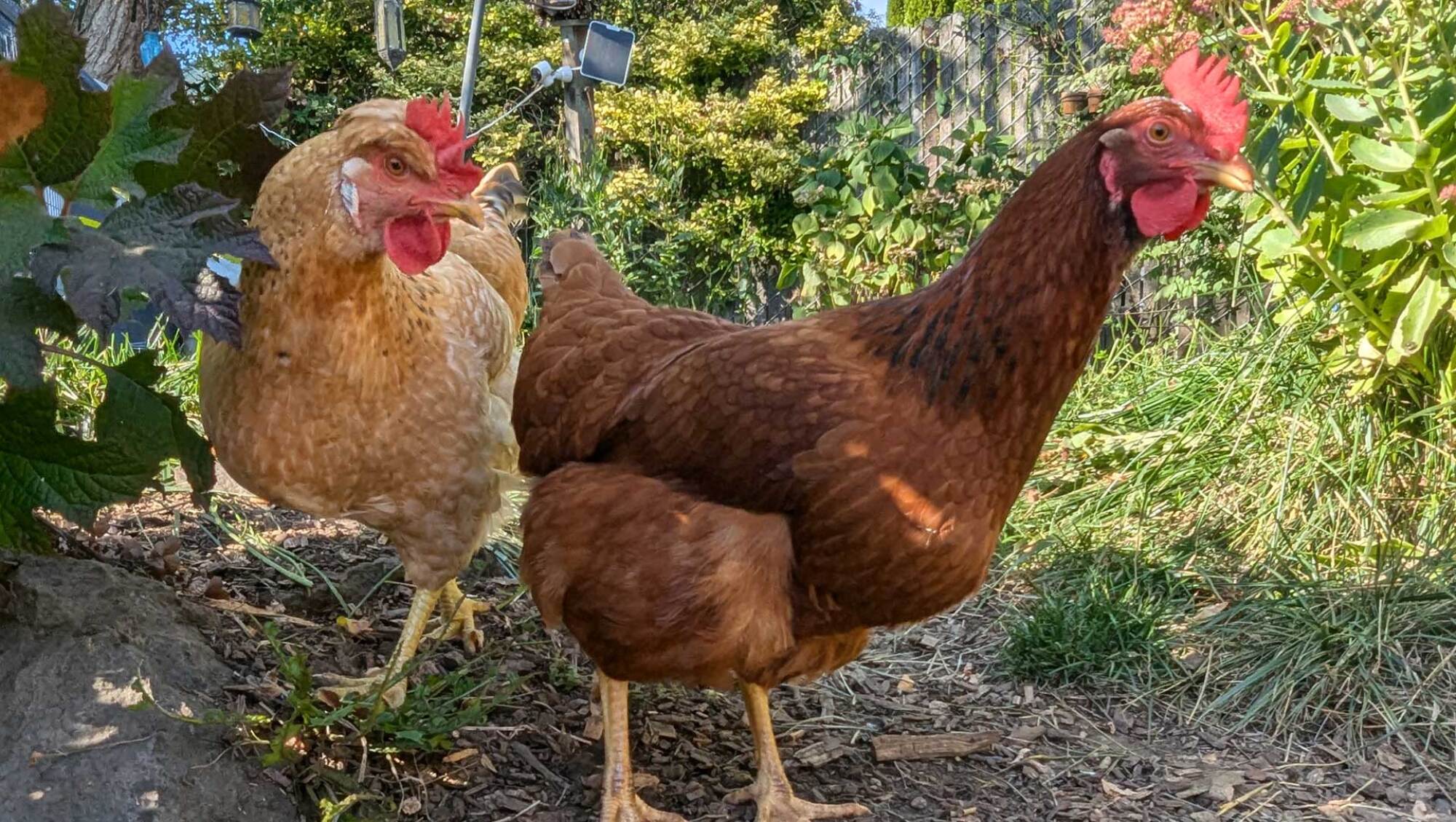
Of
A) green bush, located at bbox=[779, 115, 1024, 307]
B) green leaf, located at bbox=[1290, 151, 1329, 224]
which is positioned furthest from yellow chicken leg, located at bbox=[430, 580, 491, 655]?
green bush, located at bbox=[779, 115, 1024, 307]

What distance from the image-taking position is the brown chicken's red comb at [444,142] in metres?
2.32

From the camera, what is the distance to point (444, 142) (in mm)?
2354

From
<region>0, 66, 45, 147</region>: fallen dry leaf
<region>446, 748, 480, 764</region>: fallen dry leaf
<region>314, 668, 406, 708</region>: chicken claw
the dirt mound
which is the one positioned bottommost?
<region>446, 748, 480, 764</region>: fallen dry leaf

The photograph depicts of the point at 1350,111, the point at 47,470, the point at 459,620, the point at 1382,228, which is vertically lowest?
the point at 459,620

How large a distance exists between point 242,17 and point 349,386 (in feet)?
19.8

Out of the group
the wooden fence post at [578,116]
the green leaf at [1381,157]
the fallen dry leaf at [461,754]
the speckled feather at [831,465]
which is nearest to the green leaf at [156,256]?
the speckled feather at [831,465]

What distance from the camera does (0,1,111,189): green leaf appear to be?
5.18ft

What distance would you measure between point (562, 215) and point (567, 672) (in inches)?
185

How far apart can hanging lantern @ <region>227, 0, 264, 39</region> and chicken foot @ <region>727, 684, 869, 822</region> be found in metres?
6.53

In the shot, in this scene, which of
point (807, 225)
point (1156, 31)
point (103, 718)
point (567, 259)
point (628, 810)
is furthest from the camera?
point (807, 225)

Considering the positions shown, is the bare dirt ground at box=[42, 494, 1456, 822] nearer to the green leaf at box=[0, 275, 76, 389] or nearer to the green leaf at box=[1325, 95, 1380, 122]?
the green leaf at box=[0, 275, 76, 389]

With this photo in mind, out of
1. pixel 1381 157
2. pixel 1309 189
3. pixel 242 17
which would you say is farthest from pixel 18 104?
pixel 242 17

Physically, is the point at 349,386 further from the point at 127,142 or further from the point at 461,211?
the point at 127,142

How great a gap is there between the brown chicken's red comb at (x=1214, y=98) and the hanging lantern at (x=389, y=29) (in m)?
4.98
